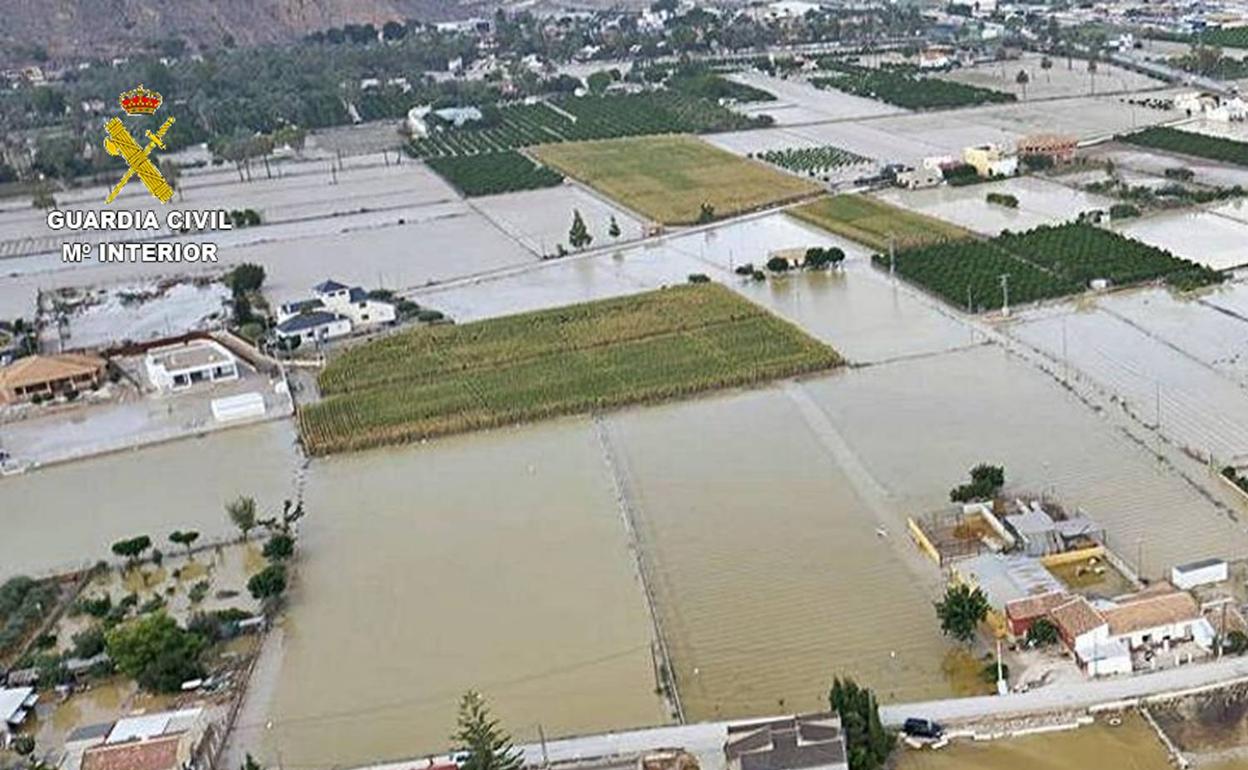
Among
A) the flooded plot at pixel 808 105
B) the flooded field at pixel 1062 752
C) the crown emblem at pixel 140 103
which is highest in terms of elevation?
the crown emblem at pixel 140 103

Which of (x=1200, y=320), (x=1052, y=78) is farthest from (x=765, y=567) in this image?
(x=1052, y=78)

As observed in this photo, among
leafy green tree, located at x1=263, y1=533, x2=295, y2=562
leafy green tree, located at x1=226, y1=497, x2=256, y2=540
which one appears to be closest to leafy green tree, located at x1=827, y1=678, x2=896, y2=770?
leafy green tree, located at x1=263, y1=533, x2=295, y2=562

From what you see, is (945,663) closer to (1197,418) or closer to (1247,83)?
(1197,418)

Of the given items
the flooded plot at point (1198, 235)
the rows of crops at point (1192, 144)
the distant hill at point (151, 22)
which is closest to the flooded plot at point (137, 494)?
the flooded plot at point (1198, 235)

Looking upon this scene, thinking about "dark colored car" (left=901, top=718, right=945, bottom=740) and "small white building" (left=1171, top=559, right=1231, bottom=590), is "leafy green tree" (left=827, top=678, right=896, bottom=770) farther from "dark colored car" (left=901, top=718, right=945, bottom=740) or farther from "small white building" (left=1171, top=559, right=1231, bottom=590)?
"small white building" (left=1171, top=559, right=1231, bottom=590)

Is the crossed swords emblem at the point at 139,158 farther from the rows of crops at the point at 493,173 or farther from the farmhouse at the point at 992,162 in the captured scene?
the farmhouse at the point at 992,162

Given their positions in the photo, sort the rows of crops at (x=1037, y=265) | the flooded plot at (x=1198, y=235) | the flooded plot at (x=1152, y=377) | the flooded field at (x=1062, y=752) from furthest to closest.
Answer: the flooded plot at (x=1198, y=235)
the rows of crops at (x=1037, y=265)
the flooded plot at (x=1152, y=377)
the flooded field at (x=1062, y=752)
